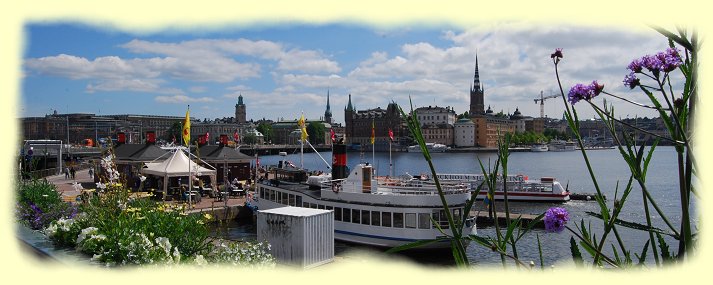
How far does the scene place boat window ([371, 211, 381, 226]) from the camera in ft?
80.5

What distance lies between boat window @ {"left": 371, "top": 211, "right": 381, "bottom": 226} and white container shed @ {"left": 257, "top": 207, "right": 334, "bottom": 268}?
11.1 m

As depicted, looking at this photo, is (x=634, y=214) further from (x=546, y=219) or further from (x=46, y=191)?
(x=546, y=219)

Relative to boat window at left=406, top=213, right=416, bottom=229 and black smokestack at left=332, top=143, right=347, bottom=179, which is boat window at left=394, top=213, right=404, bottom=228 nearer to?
boat window at left=406, top=213, right=416, bottom=229

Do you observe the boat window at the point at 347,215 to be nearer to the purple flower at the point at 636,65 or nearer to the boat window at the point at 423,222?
the boat window at the point at 423,222

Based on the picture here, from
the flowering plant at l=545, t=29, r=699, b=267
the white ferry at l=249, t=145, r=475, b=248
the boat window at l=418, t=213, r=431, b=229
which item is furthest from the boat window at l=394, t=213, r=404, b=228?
the flowering plant at l=545, t=29, r=699, b=267

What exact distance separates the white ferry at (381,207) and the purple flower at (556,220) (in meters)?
18.6

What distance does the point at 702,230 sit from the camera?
314cm

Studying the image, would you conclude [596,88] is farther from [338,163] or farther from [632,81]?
[338,163]

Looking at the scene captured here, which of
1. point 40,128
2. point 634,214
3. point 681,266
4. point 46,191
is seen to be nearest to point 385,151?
point 40,128

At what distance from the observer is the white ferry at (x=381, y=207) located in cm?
2366

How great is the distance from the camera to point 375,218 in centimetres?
2462

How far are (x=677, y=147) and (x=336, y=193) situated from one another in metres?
22.8

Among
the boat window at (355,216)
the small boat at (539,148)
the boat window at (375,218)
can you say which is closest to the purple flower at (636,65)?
the boat window at (375,218)

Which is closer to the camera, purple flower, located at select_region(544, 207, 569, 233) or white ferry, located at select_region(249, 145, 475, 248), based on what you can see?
purple flower, located at select_region(544, 207, 569, 233)
